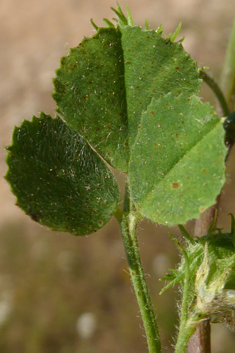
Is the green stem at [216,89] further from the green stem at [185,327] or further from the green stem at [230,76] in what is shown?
the green stem at [185,327]

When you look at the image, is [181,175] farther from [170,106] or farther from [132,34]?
[132,34]

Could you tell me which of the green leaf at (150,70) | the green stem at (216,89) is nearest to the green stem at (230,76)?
the green stem at (216,89)

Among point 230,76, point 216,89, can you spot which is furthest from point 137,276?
point 230,76

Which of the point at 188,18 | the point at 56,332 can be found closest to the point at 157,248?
the point at 56,332

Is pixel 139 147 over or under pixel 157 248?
under

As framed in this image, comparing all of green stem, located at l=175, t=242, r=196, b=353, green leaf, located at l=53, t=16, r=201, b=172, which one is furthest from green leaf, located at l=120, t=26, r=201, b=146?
green stem, located at l=175, t=242, r=196, b=353

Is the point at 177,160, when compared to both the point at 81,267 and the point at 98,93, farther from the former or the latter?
the point at 81,267
